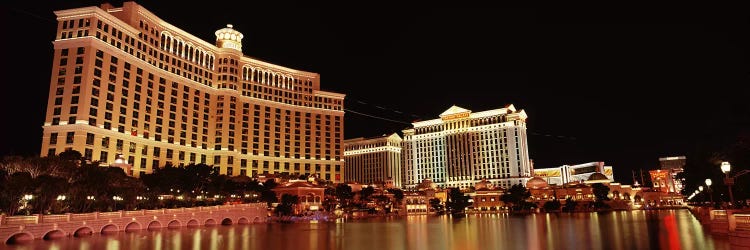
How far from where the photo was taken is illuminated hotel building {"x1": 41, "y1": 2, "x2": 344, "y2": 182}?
85875 millimetres

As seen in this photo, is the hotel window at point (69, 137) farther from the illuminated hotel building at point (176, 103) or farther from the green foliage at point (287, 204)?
the green foliage at point (287, 204)

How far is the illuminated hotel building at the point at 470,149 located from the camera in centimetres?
16300

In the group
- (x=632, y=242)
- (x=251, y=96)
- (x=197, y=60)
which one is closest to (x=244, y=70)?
(x=251, y=96)

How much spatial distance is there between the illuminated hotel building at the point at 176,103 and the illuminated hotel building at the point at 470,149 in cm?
4728

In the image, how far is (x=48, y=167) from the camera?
52.6 m

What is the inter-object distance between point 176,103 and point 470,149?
10039 cm

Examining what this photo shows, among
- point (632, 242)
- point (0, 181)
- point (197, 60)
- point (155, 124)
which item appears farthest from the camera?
point (197, 60)

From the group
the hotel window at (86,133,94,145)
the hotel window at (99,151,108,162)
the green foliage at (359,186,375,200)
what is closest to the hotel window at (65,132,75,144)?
the hotel window at (86,133,94,145)

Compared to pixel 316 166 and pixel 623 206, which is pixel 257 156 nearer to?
pixel 316 166

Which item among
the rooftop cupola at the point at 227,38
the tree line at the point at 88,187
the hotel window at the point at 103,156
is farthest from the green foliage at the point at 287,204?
the rooftop cupola at the point at 227,38

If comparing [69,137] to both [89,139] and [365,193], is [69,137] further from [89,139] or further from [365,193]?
[365,193]

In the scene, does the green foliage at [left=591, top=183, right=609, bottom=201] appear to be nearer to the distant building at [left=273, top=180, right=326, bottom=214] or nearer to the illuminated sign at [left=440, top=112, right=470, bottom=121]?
the illuminated sign at [left=440, top=112, right=470, bottom=121]

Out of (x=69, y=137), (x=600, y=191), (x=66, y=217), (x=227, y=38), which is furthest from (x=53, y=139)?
(x=600, y=191)

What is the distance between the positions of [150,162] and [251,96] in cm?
3485
